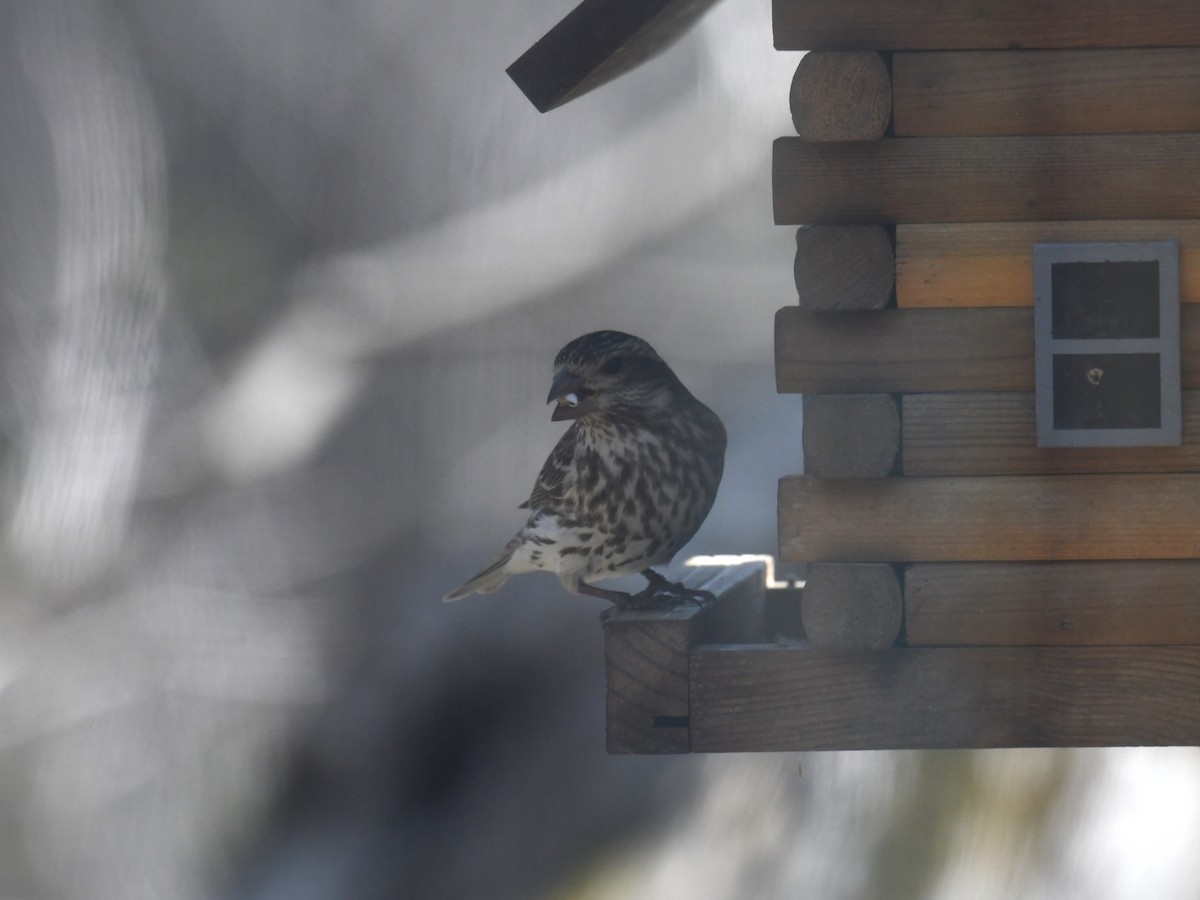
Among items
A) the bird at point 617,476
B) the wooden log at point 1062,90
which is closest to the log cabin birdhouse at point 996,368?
the wooden log at point 1062,90

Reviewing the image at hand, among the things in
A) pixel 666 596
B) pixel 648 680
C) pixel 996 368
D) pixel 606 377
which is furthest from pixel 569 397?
pixel 996 368

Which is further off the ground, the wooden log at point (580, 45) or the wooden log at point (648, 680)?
the wooden log at point (580, 45)

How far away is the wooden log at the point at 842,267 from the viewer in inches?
39.8

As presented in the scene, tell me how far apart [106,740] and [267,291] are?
0.76 m

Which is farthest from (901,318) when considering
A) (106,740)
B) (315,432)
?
(106,740)

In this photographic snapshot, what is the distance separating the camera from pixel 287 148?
192 centimetres

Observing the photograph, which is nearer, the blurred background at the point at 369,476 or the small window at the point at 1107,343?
the small window at the point at 1107,343

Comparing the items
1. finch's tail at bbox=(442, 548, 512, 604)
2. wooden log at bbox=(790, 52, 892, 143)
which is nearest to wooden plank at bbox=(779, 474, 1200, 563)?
wooden log at bbox=(790, 52, 892, 143)

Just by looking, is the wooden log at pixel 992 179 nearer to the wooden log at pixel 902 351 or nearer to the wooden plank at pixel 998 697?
the wooden log at pixel 902 351

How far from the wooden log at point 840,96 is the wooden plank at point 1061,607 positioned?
1.20ft

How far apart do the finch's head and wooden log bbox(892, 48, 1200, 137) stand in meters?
0.45

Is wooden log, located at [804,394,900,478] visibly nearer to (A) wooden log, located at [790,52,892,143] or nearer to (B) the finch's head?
(A) wooden log, located at [790,52,892,143]

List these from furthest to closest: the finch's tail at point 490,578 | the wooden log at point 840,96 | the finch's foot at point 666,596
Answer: the finch's tail at point 490,578
the finch's foot at point 666,596
the wooden log at point 840,96

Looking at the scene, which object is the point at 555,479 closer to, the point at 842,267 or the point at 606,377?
the point at 606,377
